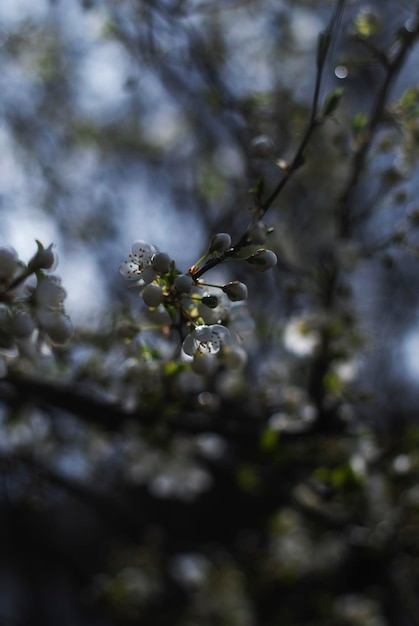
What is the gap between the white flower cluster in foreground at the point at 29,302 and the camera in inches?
32.3

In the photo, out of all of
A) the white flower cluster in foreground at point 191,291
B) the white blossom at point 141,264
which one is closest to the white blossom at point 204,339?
the white flower cluster in foreground at point 191,291

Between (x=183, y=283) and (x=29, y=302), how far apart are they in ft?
0.73

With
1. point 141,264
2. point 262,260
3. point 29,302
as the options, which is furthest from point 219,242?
point 29,302

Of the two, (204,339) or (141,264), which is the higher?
(141,264)

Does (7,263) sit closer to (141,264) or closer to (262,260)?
(141,264)

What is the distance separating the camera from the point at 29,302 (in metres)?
0.86

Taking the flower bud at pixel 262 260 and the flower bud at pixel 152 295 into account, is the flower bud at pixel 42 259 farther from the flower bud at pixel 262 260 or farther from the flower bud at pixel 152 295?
the flower bud at pixel 262 260

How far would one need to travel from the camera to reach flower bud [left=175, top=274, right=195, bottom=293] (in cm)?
86

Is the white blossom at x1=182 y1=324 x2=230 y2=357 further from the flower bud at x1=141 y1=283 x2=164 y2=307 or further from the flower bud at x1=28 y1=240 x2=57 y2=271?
the flower bud at x1=28 y1=240 x2=57 y2=271

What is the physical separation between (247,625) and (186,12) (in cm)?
290

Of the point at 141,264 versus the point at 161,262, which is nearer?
Answer: the point at 161,262

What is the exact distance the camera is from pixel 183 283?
862 millimetres

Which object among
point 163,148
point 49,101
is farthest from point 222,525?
point 49,101

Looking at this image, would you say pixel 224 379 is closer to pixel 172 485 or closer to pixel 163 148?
pixel 172 485
